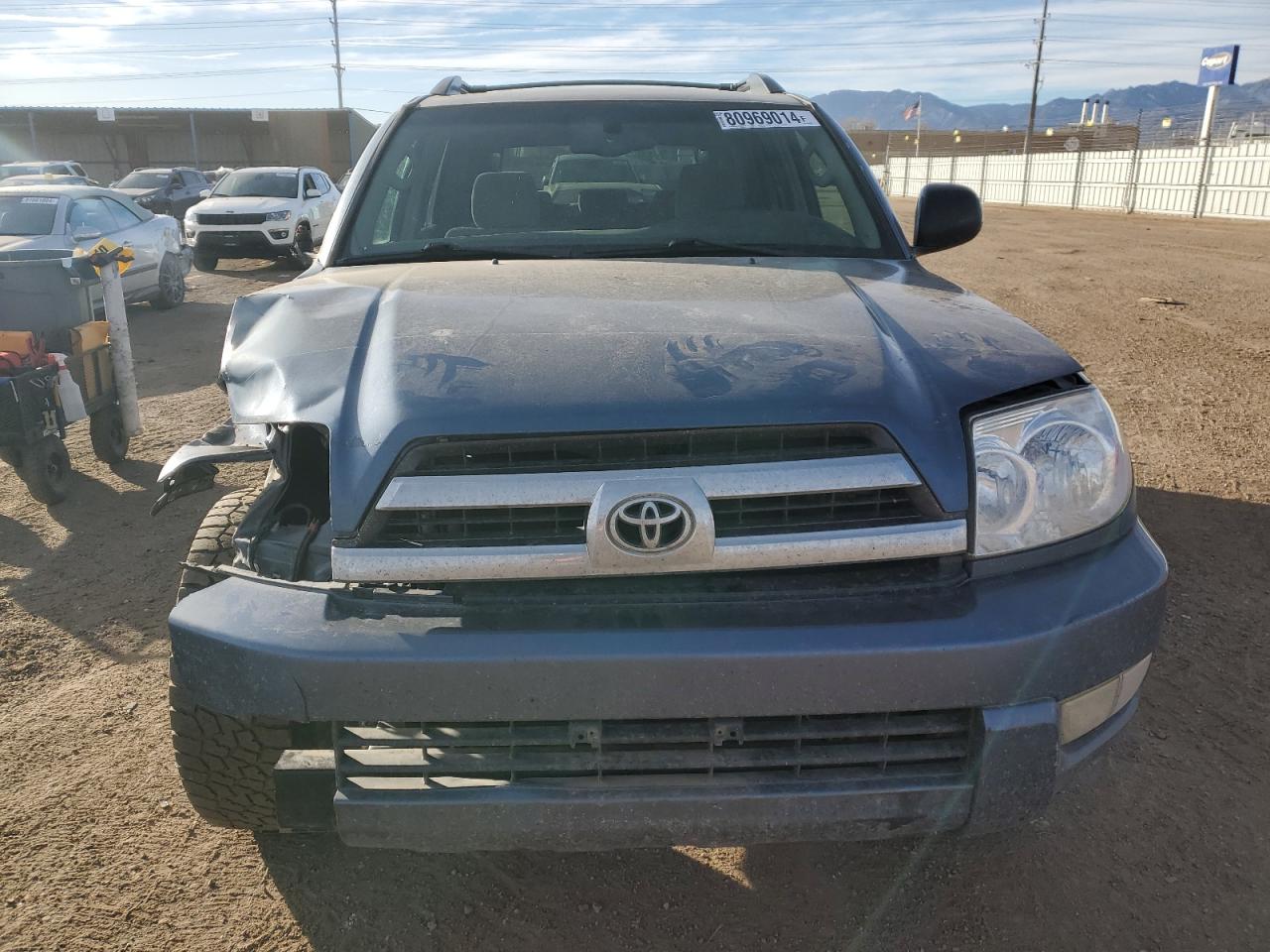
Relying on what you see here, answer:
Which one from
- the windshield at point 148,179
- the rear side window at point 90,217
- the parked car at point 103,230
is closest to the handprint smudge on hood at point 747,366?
the parked car at point 103,230

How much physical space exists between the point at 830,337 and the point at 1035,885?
1.39 metres

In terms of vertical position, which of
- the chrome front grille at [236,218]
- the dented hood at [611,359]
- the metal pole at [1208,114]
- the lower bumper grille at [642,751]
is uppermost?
the metal pole at [1208,114]

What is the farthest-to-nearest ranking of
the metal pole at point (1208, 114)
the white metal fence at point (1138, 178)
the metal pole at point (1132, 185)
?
the metal pole at point (1208, 114), the metal pole at point (1132, 185), the white metal fence at point (1138, 178)

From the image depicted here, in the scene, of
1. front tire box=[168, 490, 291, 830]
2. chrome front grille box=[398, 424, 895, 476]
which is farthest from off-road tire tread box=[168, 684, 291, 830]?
chrome front grille box=[398, 424, 895, 476]

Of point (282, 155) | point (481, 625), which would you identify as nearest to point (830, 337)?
point (481, 625)

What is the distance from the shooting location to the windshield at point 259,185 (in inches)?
666

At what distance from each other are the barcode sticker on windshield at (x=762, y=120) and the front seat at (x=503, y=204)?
2.30 feet

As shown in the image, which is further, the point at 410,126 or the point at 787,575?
the point at 410,126

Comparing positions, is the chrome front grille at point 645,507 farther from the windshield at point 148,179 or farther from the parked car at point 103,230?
the windshield at point 148,179

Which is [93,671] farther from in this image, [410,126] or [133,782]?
[410,126]

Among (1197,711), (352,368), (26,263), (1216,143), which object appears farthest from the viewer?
(1216,143)

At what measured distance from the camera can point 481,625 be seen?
1748 mm

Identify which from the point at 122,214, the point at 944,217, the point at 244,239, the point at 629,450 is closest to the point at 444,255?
the point at 629,450

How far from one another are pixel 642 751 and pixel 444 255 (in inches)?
66.4
